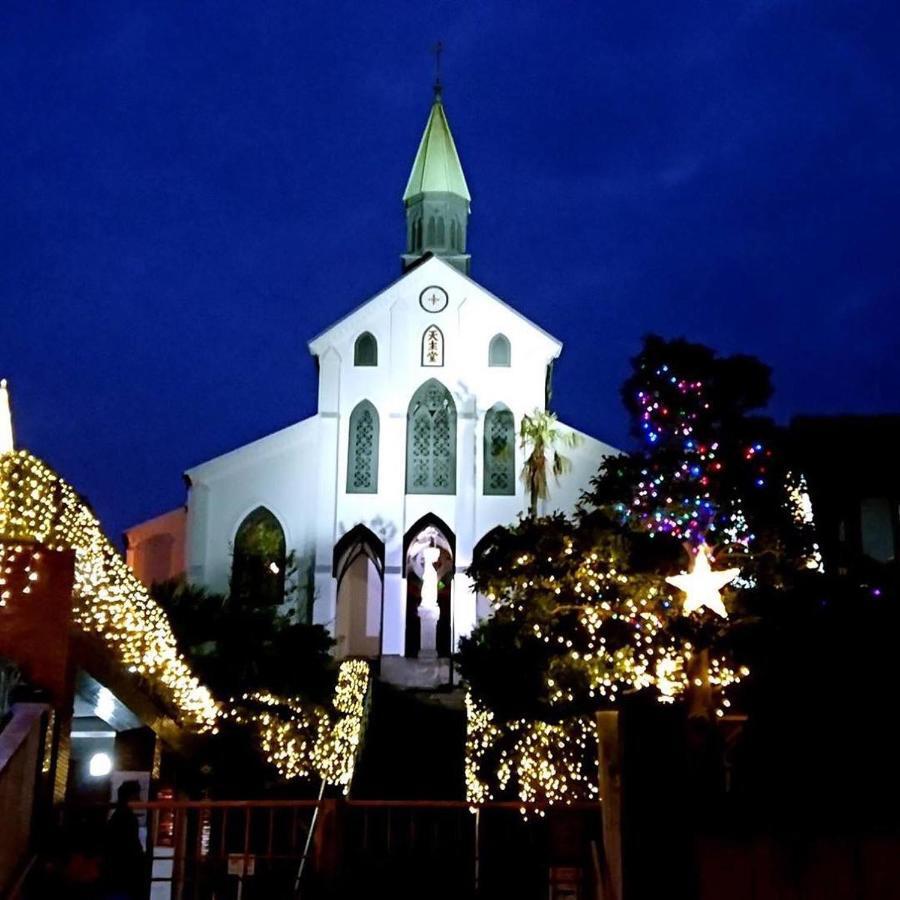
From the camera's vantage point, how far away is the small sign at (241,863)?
10461mm

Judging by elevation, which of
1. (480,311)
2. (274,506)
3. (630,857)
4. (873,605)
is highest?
(480,311)

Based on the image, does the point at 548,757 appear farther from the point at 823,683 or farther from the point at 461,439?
the point at 461,439

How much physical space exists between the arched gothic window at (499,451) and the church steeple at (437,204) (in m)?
7.62

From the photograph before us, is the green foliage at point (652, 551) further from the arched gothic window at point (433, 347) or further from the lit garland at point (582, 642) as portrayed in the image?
the arched gothic window at point (433, 347)

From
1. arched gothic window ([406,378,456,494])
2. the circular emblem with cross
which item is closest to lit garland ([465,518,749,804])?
arched gothic window ([406,378,456,494])

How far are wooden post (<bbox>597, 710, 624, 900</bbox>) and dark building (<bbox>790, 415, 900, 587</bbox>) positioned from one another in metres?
12.3

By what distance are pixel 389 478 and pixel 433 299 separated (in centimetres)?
508

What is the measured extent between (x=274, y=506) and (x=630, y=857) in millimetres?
26242

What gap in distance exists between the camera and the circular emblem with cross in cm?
3419

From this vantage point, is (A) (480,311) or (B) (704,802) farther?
(A) (480,311)

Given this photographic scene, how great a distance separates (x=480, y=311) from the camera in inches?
1341

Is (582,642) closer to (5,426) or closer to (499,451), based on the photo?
(5,426)

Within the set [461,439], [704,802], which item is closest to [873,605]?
[704,802]

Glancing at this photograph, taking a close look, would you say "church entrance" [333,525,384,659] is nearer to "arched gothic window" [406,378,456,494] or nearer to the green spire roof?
"arched gothic window" [406,378,456,494]
